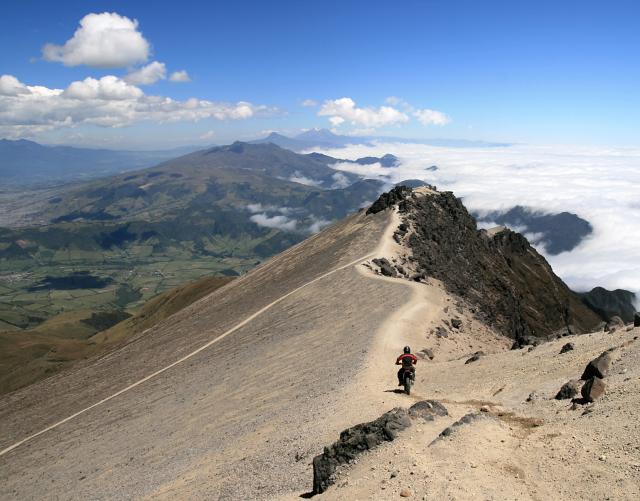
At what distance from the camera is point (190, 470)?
90.7 feet

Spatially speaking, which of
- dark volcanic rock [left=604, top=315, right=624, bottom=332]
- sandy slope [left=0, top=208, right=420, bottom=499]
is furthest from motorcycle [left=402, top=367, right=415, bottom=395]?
dark volcanic rock [left=604, top=315, right=624, bottom=332]

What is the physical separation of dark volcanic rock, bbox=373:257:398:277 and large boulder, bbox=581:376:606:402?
4152 centimetres

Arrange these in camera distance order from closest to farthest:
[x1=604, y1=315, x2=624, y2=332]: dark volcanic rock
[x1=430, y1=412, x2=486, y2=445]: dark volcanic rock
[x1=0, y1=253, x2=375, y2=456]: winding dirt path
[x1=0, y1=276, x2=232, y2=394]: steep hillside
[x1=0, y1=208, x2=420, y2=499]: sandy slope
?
[x1=430, y1=412, x2=486, y2=445]: dark volcanic rock → [x1=0, y1=208, x2=420, y2=499]: sandy slope → [x1=604, y1=315, x2=624, y2=332]: dark volcanic rock → [x1=0, y1=253, x2=375, y2=456]: winding dirt path → [x1=0, y1=276, x2=232, y2=394]: steep hillside

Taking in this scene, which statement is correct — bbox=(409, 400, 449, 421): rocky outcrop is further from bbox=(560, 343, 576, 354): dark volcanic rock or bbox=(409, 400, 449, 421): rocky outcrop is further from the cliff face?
the cliff face

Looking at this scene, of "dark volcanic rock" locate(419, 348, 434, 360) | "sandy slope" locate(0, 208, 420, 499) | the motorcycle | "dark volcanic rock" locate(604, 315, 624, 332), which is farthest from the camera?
"dark volcanic rock" locate(419, 348, 434, 360)

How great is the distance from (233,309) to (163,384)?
838 inches

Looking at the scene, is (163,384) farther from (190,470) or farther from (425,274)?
(425,274)

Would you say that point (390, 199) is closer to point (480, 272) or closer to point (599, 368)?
point (480, 272)

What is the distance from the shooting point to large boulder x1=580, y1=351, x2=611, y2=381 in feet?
72.9

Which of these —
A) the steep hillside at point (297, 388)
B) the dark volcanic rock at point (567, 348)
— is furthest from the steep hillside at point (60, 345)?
the dark volcanic rock at point (567, 348)

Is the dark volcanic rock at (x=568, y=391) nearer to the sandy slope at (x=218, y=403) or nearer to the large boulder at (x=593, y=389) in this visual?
the large boulder at (x=593, y=389)

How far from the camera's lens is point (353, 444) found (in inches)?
757

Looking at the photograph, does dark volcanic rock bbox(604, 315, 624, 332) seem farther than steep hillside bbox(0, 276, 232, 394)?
No

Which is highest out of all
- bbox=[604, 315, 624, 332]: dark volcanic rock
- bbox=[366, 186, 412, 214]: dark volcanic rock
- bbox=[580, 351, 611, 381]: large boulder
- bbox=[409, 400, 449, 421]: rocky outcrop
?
bbox=[366, 186, 412, 214]: dark volcanic rock
